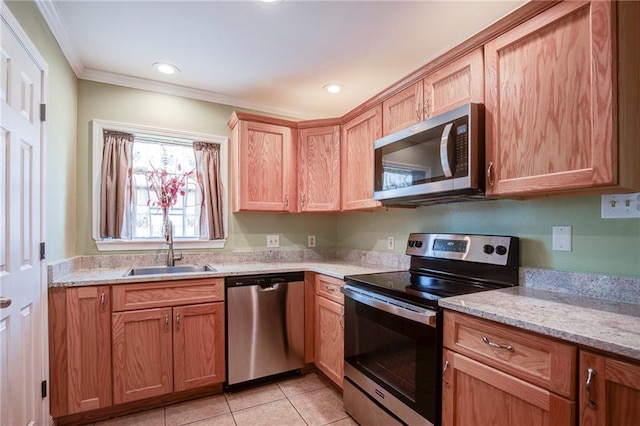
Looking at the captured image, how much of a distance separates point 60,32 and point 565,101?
273 cm

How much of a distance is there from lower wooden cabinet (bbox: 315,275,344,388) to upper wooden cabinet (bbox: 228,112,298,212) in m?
0.82

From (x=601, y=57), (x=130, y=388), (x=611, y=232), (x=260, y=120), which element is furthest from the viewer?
(x=260, y=120)

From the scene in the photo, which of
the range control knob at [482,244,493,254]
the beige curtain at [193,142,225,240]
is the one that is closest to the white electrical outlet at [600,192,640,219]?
the range control knob at [482,244,493,254]

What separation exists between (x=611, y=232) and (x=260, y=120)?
96.0 inches

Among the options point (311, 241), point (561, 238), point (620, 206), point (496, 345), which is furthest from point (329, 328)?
point (620, 206)

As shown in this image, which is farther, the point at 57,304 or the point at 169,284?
the point at 169,284

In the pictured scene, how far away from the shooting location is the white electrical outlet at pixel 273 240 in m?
3.10

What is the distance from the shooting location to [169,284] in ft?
7.07

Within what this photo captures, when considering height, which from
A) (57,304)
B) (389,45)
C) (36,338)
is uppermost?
(389,45)

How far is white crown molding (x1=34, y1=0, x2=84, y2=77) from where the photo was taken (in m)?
1.70

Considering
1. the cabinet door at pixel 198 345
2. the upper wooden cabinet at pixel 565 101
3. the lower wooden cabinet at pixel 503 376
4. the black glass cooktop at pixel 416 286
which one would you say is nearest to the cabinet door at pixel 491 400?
the lower wooden cabinet at pixel 503 376

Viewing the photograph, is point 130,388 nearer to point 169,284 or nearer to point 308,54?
point 169,284

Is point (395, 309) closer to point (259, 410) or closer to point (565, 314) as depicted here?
point (565, 314)

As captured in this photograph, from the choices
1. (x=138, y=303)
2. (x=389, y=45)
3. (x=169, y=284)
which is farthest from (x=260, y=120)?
(x=138, y=303)
